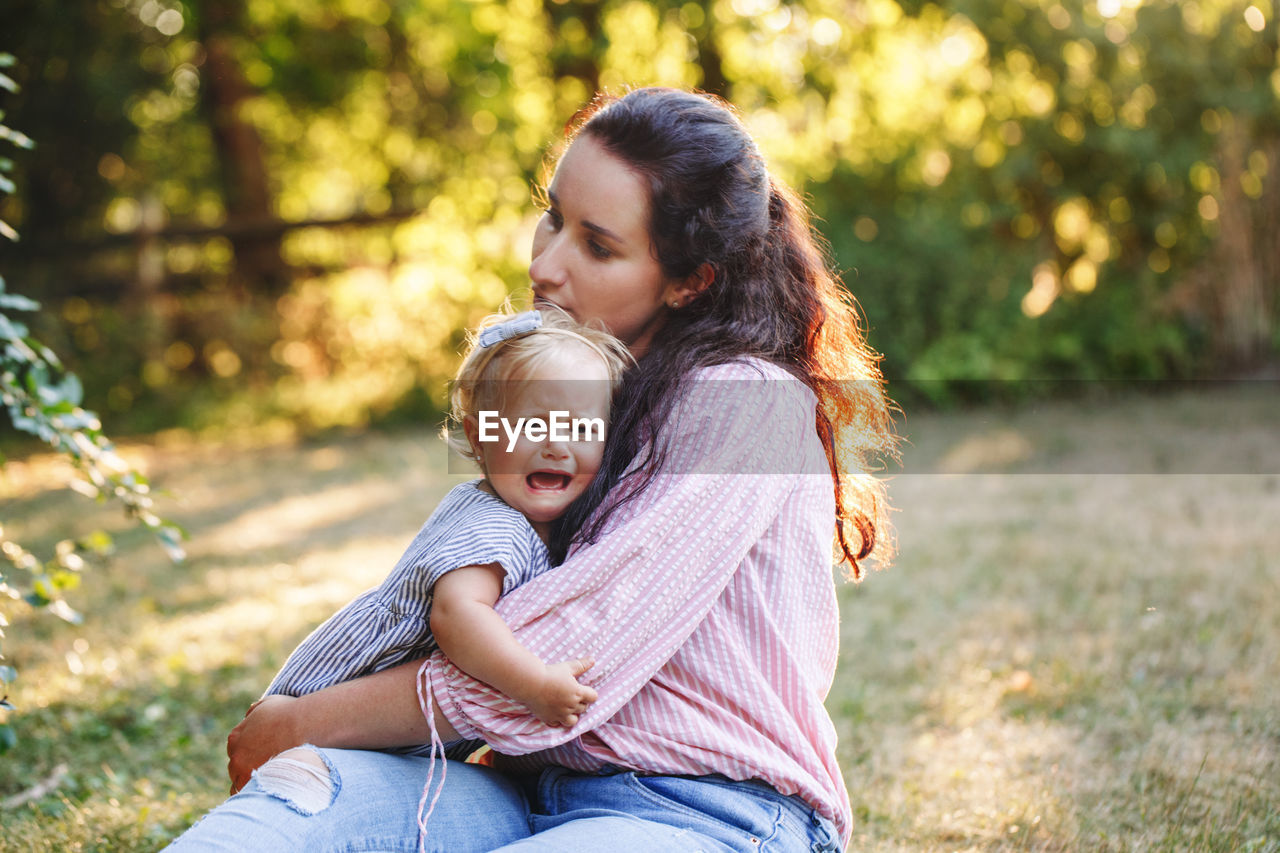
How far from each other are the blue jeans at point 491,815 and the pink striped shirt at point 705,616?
0.12 feet

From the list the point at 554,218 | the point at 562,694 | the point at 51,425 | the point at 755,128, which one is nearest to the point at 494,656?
the point at 562,694

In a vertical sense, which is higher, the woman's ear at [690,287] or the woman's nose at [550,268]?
the woman's nose at [550,268]

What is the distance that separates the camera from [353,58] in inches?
511

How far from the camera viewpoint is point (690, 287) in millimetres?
1904

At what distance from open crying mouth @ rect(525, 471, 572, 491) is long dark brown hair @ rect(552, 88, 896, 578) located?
0.04 m

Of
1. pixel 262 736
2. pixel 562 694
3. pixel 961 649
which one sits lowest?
pixel 961 649

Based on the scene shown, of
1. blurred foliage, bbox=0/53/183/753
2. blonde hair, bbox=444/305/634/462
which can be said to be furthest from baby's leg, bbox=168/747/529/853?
blurred foliage, bbox=0/53/183/753

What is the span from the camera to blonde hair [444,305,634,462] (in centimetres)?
173

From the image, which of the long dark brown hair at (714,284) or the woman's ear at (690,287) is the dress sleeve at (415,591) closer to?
the long dark brown hair at (714,284)

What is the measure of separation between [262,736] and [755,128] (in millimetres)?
7471

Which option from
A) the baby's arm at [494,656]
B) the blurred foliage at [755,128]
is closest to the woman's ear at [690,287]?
the baby's arm at [494,656]

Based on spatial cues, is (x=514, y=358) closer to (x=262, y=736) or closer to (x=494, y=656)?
(x=494, y=656)

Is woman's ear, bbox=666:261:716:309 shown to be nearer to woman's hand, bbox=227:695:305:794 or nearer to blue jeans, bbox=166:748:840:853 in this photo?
blue jeans, bbox=166:748:840:853

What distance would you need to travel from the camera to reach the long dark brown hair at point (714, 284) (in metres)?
1.74
